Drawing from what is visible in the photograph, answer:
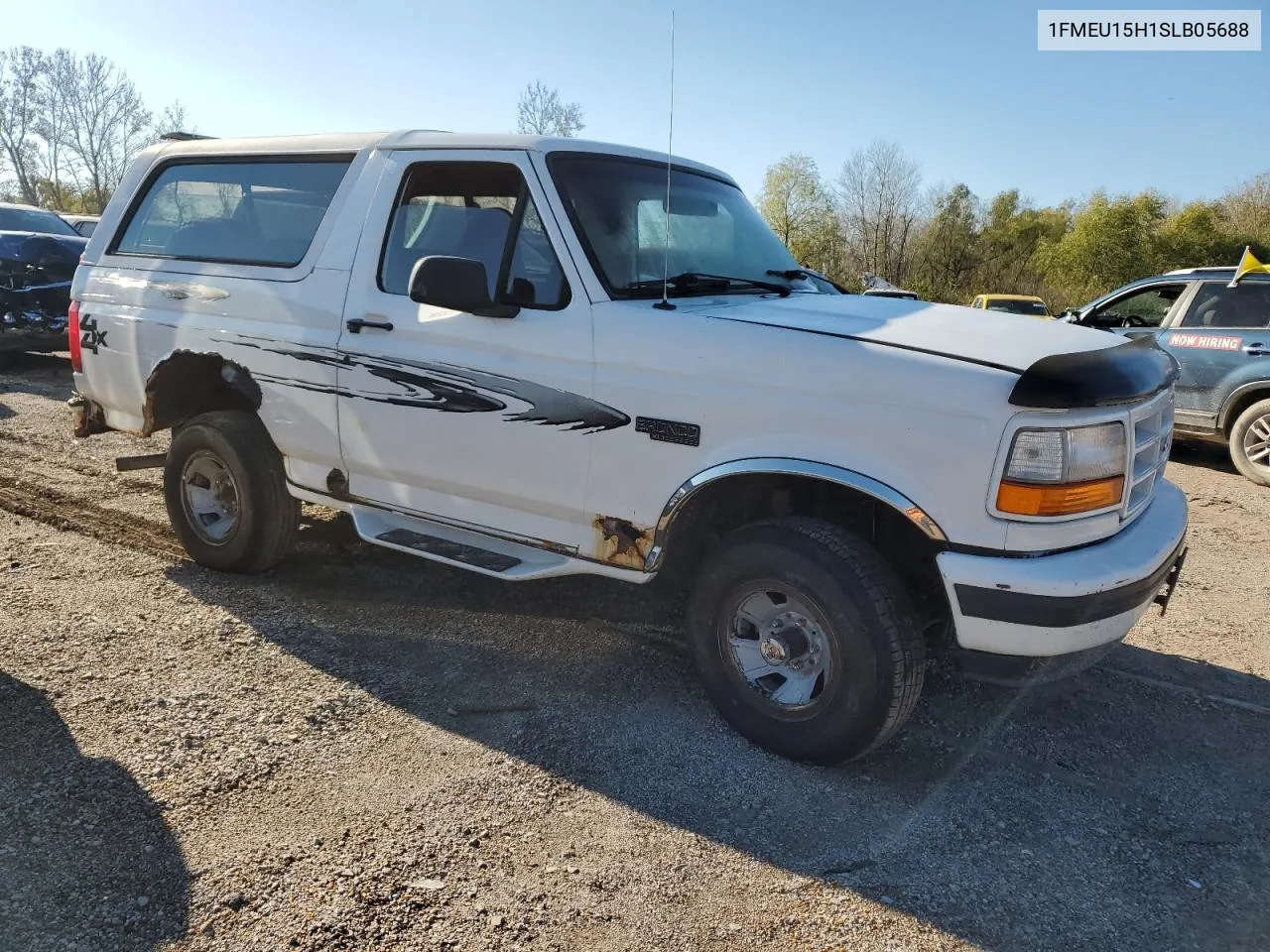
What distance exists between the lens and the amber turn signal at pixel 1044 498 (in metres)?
2.69

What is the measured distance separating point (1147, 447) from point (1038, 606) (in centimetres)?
82

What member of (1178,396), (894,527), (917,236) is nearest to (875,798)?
(894,527)

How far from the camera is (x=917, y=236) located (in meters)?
46.6

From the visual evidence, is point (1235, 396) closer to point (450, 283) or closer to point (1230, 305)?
point (1230, 305)

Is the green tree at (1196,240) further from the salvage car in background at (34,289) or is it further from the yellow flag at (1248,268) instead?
the salvage car in background at (34,289)

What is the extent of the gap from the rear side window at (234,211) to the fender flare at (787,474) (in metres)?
2.26

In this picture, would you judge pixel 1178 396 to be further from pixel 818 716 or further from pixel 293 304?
pixel 293 304

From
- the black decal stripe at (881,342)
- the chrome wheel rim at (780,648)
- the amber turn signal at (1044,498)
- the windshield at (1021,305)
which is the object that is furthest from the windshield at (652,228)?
the windshield at (1021,305)

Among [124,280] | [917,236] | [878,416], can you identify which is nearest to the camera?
[878,416]

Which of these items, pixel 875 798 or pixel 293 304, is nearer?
pixel 875 798

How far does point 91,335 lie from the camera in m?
5.05

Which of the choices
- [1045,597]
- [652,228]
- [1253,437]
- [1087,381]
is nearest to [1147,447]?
[1087,381]

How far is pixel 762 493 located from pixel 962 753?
1214 mm

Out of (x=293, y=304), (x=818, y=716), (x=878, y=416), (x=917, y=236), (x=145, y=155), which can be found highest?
(x=917, y=236)
